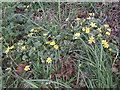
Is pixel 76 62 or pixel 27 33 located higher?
pixel 27 33

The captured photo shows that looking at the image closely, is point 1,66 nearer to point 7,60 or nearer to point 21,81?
point 7,60

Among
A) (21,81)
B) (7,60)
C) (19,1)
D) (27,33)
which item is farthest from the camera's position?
(19,1)

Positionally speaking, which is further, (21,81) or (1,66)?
(1,66)

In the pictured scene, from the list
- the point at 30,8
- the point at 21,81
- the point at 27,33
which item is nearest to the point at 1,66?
the point at 21,81

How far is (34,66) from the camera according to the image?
1771 millimetres

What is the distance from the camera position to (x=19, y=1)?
9.41 feet

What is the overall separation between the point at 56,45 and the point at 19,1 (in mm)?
1358

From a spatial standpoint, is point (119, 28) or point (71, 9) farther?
point (71, 9)

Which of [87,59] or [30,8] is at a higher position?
[30,8]

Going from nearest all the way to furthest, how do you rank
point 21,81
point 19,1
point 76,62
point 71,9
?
point 21,81, point 76,62, point 71,9, point 19,1

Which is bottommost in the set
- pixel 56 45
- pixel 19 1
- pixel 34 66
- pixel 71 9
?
pixel 34 66

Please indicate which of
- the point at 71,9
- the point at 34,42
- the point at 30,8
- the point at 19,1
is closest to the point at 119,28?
the point at 71,9

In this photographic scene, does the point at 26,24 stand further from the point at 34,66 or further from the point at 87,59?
the point at 87,59

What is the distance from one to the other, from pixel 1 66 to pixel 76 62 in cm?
82
